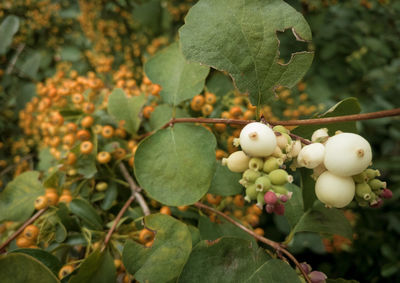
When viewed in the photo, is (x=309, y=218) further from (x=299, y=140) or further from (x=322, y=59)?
(x=322, y=59)

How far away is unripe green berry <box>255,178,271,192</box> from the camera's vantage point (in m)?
0.68

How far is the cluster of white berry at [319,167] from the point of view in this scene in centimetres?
67

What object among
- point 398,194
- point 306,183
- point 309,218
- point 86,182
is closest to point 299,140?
point 306,183

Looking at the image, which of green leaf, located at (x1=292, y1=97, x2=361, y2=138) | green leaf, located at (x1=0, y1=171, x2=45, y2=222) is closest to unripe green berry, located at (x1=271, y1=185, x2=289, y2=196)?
green leaf, located at (x1=292, y1=97, x2=361, y2=138)

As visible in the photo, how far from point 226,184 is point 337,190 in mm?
525

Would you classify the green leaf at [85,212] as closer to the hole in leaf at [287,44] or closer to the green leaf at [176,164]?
the green leaf at [176,164]

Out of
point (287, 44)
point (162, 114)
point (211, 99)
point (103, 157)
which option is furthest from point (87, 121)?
point (287, 44)

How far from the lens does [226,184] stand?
1166 millimetres

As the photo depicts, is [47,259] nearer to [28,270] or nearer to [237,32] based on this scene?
[28,270]

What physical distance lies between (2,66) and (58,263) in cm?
196

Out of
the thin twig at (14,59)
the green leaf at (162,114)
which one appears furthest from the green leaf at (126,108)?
the thin twig at (14,59)

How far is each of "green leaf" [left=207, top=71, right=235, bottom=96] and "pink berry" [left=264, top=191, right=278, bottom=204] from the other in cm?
87

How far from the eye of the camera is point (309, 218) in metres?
1.23

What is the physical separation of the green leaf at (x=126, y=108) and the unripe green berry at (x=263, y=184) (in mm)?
811
